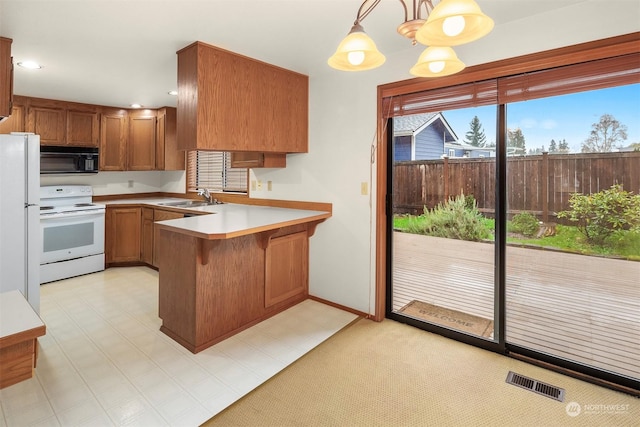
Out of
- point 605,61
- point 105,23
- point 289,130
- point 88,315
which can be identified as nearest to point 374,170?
point 289,130

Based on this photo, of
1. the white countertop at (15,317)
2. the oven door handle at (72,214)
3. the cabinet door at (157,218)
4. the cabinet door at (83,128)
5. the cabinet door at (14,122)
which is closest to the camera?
the white countertop at (15,317)

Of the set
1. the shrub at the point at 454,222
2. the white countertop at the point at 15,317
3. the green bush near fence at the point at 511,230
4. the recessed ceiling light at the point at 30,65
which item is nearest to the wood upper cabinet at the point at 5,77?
the recessed ceiling light at the point at 30,65

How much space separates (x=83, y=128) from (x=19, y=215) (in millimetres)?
2489

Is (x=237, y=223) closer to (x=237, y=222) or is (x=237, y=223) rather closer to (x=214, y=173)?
(x=237, y=222)

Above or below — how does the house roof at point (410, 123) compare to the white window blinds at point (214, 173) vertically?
above

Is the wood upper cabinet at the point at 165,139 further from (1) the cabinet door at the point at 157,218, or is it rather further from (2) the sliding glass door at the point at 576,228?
(2) the sliding glass door at the point at 576,228

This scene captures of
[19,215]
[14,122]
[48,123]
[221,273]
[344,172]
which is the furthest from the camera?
[48,123]

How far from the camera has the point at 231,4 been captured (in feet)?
6.59

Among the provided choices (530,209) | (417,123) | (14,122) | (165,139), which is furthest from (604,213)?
(14,122)

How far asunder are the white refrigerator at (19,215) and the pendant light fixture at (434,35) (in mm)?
2494

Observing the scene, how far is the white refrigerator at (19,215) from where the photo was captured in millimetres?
2434

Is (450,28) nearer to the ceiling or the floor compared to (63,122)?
nearer to the floor

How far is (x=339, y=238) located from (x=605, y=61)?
7.43ft

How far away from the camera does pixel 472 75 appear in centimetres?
238
